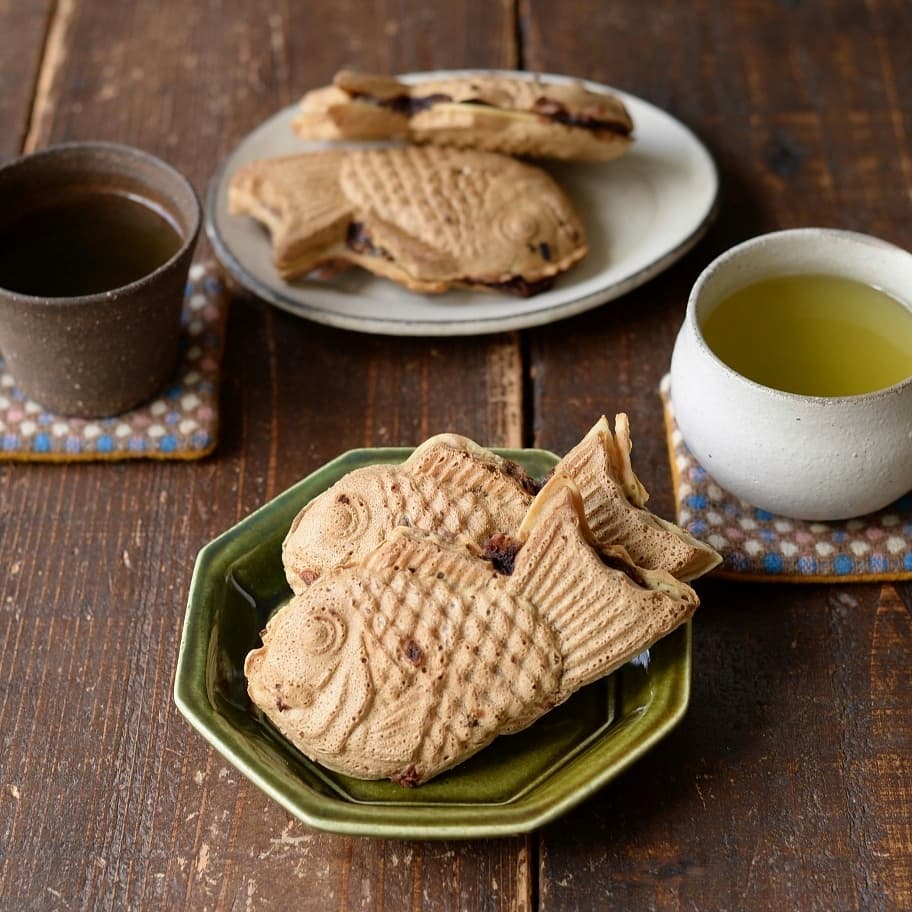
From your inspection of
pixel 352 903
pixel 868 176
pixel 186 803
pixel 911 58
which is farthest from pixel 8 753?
pixel 911 58

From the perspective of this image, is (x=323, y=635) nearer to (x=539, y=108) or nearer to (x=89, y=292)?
(x=89, y=292)

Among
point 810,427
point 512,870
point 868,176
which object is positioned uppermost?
point 810,427

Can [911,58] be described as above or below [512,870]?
above

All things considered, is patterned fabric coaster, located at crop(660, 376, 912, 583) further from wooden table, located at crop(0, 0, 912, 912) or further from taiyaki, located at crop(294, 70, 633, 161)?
taiyaki, located at crop(294, 70, 633, 161)

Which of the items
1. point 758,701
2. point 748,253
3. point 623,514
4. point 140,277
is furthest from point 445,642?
point 140,277

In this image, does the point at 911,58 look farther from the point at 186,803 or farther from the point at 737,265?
the point at 186,803

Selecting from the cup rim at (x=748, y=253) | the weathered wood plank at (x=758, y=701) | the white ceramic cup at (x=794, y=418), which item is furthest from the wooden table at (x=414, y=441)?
the cup rim at (x=748, y=253)

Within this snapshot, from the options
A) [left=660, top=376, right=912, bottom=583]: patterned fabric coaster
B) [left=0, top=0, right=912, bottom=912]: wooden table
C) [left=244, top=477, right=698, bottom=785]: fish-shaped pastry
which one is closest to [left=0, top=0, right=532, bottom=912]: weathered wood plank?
[left=0, top=0, right=912, bottom=912]: wooden table
